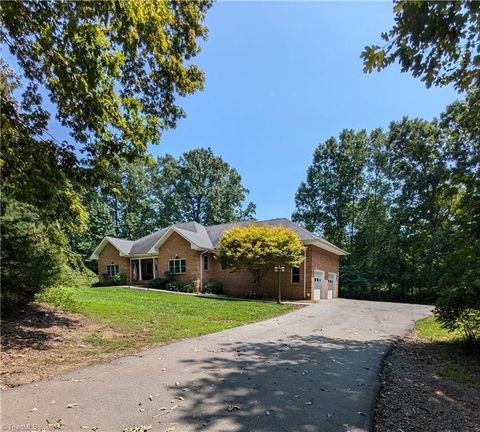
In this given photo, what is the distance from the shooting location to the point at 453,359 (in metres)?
7.19

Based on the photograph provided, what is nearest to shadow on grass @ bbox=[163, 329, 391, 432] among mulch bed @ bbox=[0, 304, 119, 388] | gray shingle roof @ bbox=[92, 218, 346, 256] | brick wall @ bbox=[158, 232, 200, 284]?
mulch bed @ bbox=[0, 304, 119, 388]

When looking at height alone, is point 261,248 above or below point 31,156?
below

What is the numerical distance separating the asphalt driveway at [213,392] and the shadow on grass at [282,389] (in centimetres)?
1

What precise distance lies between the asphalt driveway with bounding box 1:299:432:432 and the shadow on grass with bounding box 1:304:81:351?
91.8 inches

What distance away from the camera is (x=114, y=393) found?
14.6 feet

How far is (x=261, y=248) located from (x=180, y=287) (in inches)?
286

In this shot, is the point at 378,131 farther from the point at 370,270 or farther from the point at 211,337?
the point at 211,337

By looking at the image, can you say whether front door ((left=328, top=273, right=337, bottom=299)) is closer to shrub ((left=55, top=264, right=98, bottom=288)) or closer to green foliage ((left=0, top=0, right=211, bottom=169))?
shrub ((left=55, top=264, right=98, bottom=288))

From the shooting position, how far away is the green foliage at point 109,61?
4977mm

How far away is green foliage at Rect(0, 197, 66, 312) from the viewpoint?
8008 millimetres

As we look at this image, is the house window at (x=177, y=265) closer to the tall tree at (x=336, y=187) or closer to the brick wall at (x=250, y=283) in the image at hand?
the brick wall at (x=250, y=283)

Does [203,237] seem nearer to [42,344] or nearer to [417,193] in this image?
[42,344]

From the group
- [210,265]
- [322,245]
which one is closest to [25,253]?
[210,265]

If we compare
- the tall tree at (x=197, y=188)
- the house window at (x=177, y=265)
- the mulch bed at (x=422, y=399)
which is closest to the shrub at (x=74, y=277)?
the mulch bed at (x=422, y=399)
